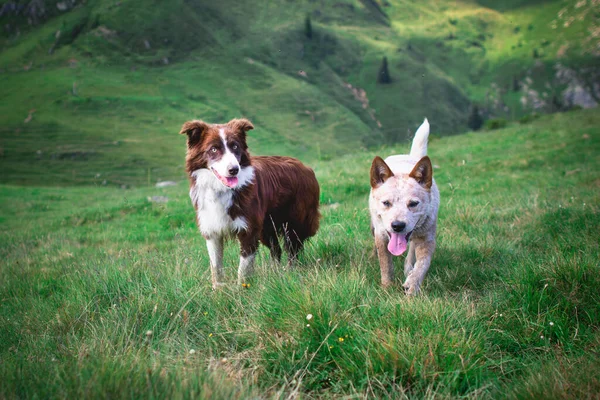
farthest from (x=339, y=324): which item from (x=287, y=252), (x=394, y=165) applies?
(x=394, y=165)

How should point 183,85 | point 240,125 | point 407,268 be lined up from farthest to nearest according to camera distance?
point 183,85 → point 407,268 → point 240,125

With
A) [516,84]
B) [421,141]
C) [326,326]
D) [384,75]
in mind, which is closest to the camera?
[326,326]

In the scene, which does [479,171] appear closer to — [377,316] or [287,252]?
[287,252]

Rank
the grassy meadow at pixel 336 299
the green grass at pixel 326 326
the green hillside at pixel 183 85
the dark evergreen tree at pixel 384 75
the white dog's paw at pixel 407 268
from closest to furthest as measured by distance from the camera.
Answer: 1. the green grass at pixel 326 326
2. the grassy meadow at pixel 336 299
3. the white dog's paw at pixel 407 268
4. the green hillside at pixel 183 85
5. the dark evergreen tree at pixel 384 75

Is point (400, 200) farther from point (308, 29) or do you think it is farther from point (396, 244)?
point (308, 29)

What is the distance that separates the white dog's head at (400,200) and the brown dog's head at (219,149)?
1.64m

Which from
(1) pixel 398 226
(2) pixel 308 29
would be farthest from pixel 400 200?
(2) pixel 308 29

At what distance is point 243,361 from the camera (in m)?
3.52

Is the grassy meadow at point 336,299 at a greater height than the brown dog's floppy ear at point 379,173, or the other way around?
the brown dog's floppy ear at point 379,173

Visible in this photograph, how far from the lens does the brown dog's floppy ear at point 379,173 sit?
5191mm

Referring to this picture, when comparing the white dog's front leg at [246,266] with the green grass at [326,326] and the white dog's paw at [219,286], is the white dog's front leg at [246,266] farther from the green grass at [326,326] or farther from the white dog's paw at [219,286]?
the white dog's paw at [219,286]

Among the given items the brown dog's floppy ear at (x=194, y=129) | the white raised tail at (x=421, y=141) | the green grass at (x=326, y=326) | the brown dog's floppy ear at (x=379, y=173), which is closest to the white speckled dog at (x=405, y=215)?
the brown dog's floppy ear at (x=379, y=173)

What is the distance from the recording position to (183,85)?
94312mm

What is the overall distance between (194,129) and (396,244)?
276 centimetres
